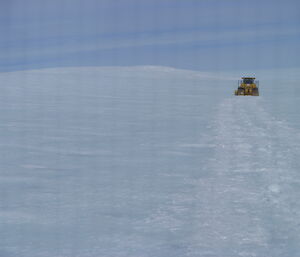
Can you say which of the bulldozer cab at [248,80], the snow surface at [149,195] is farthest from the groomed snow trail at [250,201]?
the bulldozer cab at [248,80]

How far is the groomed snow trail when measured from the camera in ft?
10.2

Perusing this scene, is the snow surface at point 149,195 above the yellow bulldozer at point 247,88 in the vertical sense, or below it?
below

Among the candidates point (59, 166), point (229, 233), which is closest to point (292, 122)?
point (59, 166)

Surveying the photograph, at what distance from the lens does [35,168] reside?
18.5 feet

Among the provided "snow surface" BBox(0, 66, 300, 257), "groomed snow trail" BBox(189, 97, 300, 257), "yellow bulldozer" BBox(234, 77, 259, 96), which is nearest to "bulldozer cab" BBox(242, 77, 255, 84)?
"yellow bulldozer" BBox(234, 77, 259, 96)

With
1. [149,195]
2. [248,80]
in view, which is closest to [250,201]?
[149,195]

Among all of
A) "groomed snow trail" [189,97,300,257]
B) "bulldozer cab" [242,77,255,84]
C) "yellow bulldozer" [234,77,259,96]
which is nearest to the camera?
"groomed snow trail" [189,97,300,257]

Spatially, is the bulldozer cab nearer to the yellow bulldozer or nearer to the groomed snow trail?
the yellow bulldozer

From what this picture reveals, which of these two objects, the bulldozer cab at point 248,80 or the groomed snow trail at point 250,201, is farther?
the bulldozer cab at point 248,80

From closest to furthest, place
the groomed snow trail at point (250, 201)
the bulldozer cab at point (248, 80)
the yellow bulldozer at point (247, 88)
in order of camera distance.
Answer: the groomed snow trail at point (250, 201) < the bulldozer cab at point (248, 80) < the yellow bulldozer at point (247, 88)

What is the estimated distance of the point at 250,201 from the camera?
4.07m

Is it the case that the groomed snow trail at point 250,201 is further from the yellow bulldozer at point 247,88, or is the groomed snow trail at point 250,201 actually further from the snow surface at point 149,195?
the yellow bulldozer at point 247,88

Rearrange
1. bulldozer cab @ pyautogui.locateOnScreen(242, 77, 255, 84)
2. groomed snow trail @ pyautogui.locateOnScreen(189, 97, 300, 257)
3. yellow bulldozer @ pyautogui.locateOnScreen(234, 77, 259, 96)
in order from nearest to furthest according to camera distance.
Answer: groomed snow trail @ pyautogui.locateOnScreen(189, 97, 300, 257) < bulldozer cab @ pyautogui.locateOnScreen(242, 77, 255, 84) < yellow bulldozer @ pyautogui.locateOnScreen(234, 77, 259, 96)

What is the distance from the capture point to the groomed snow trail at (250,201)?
311 cm
